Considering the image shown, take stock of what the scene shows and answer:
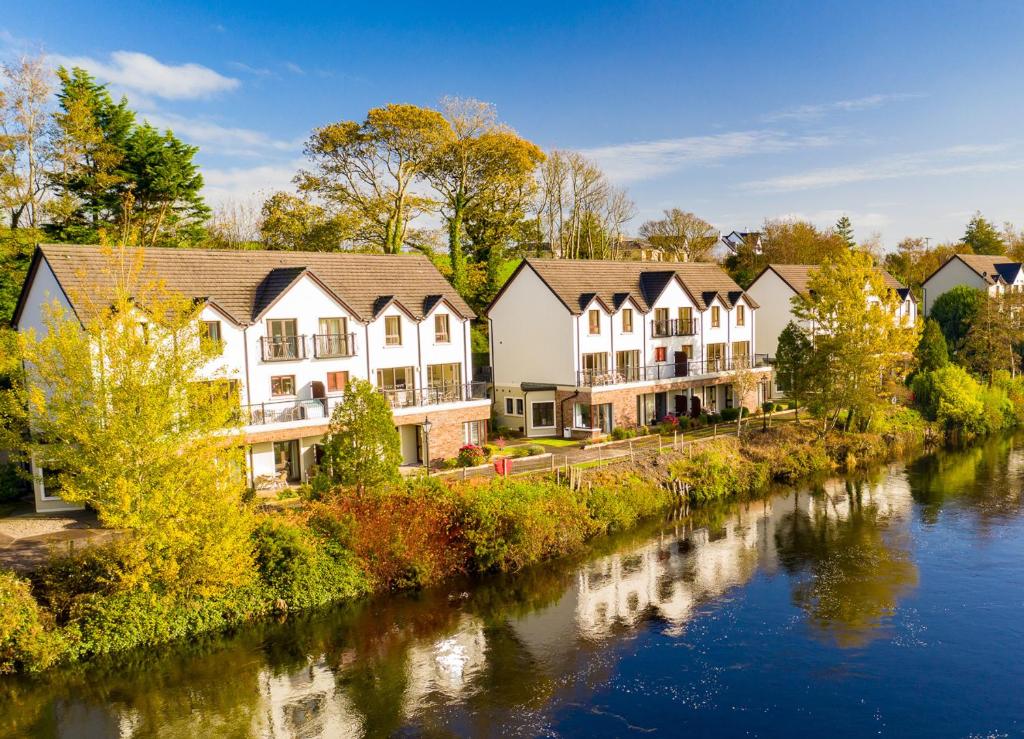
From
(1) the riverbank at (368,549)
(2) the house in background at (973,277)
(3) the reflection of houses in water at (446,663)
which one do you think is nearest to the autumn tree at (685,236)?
(2) the house in background at (973,277)

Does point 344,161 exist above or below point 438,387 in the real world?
above

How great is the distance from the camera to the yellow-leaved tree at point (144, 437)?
69.2 ft

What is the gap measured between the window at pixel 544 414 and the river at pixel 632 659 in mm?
14533

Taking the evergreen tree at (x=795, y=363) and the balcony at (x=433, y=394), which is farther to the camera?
the evergreen tree at (x=795, y=363)

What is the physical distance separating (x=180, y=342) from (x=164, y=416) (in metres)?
2.04

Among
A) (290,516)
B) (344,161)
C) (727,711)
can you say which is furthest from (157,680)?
(344,161)

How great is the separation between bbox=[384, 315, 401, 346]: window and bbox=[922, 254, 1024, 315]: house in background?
5516cm

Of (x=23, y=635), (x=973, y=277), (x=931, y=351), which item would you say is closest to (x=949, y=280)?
(x=973, y=277)

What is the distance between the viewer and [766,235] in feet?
289

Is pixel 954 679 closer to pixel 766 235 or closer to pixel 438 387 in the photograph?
pixel 438 387

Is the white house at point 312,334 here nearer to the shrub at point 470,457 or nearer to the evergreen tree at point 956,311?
the shrub at point 470,457

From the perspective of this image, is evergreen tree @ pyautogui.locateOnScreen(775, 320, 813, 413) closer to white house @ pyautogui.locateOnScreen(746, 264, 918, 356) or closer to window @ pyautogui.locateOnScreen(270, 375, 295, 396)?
white house @ pyautogui.locateOnScreen(746, 264, 918, 356)

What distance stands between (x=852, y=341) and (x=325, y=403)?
28740mm

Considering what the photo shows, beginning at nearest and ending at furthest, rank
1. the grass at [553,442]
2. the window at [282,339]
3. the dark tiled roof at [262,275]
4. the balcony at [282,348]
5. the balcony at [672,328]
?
the dark tiled roof at [262,275] → the balcony at [282,348] → the window at [282,339] → the grass at [553,442] → the balcony at [672,328]
